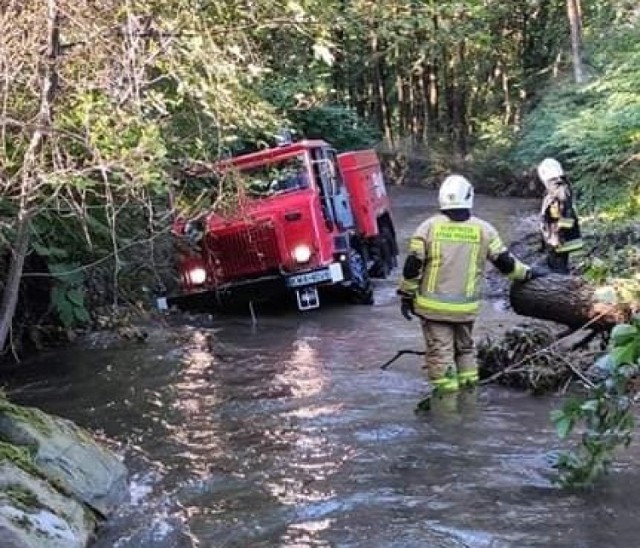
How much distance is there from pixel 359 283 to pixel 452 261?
19.3 feet

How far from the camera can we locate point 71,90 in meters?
6.23

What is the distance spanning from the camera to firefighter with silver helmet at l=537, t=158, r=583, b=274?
10.3 m

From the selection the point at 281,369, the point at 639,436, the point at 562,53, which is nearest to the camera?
the point at 639,436

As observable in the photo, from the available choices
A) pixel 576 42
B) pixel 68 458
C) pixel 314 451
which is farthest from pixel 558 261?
pixel 576 42

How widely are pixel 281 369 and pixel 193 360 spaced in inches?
42.2

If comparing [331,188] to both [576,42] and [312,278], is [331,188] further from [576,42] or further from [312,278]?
[576,42]

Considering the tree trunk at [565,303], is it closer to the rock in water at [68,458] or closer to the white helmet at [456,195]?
the white helmet at [456,195]

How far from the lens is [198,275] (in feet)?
A: 41.6

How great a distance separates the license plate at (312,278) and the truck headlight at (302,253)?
7.9 inches

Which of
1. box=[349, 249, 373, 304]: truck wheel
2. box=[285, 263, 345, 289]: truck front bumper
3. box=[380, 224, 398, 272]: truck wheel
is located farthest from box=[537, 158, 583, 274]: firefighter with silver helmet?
box=[380, 224, 398, 272]: truck wheel

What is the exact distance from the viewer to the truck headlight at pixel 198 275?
1267 centimetres

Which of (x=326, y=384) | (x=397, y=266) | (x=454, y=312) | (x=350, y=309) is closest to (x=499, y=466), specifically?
(x=454, y=312)

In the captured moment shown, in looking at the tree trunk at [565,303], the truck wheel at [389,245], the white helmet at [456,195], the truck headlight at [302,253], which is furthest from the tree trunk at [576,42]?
the white helmet at [456,195]

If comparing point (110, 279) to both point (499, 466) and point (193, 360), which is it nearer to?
point (193, 360)
